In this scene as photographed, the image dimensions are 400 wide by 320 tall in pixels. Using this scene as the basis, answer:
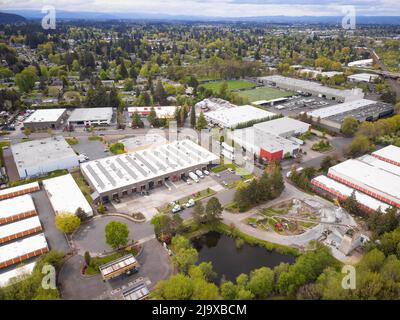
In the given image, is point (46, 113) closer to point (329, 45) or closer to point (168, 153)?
point (168, 153)

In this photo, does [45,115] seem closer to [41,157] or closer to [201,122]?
[41,157]

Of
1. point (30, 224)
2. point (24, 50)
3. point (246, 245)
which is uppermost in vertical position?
point (24, 50)

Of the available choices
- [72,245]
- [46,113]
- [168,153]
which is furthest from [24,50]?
[72,245]

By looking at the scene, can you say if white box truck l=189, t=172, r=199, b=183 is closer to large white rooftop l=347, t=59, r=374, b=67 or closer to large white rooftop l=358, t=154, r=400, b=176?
large white rooftop l=358, t=154, r=400, b=176

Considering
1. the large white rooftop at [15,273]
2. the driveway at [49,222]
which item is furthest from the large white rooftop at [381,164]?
the large white rooftop at [15,273]

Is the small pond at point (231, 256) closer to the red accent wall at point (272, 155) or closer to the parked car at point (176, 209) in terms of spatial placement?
the parked car at point (176, 209)

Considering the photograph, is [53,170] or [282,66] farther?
[282,66]
